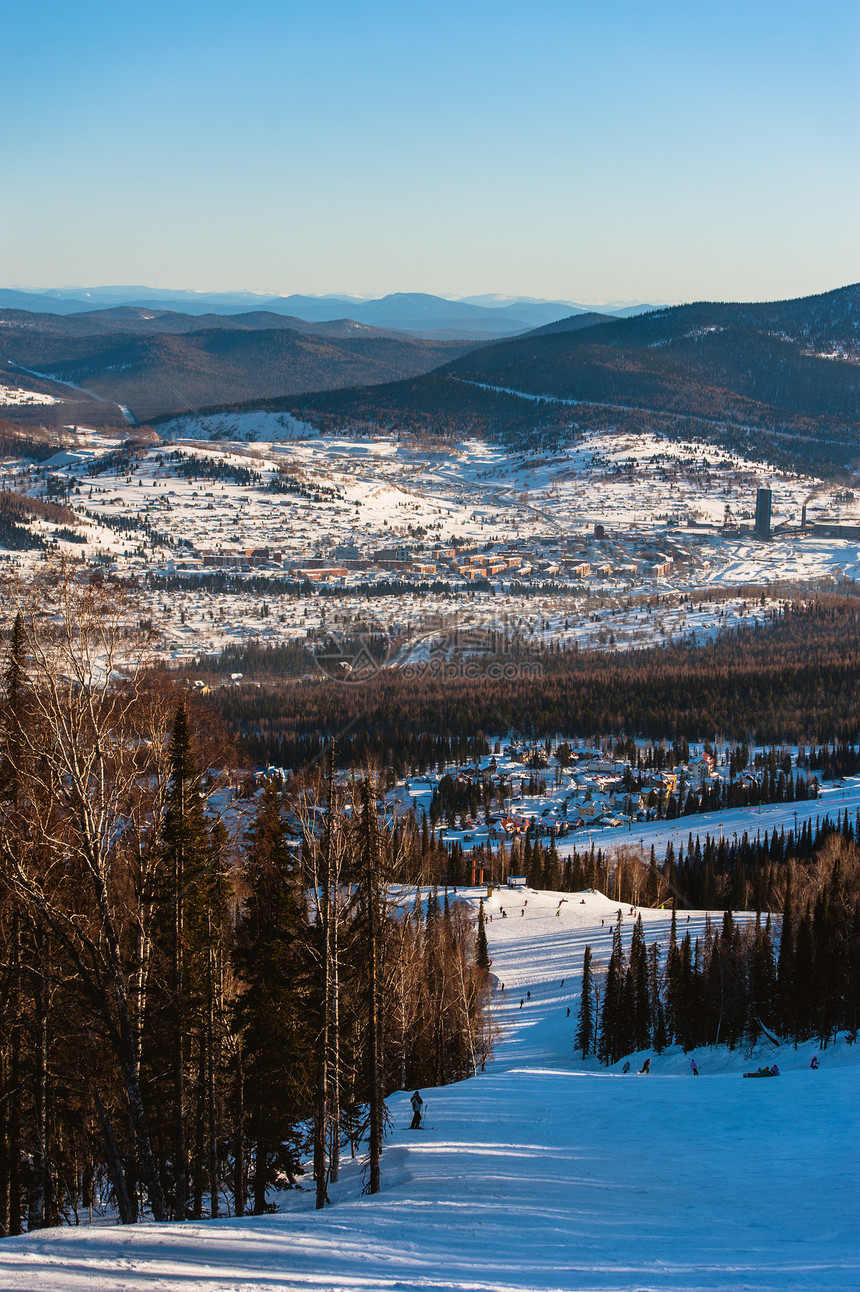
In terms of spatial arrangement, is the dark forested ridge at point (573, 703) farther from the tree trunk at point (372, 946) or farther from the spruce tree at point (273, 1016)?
the tree trunk at point (372, 946)

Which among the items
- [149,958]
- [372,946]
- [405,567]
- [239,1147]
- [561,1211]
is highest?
[405,567]

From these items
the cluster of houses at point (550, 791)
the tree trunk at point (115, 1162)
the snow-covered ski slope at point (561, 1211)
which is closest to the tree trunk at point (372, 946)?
the snow-covered ski slope at point (561, 1211)

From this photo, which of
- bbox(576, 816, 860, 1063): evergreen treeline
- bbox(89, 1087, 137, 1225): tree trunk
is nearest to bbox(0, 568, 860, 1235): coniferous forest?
bbox(89, 1087, 137, 1225): tree trunk

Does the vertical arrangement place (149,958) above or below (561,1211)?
above

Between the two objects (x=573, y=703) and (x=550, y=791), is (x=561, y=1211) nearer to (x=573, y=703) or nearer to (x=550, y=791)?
(x=550, y=791)

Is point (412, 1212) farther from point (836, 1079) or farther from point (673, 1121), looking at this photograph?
point (836, 1079)

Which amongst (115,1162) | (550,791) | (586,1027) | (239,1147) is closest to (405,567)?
(550,791)

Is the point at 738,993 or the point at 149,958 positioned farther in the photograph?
the point at 738,993

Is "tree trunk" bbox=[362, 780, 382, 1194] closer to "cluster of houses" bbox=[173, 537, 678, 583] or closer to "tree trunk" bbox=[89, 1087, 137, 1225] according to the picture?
"tree trunk" bbox=[89, 1087, 137, 1225]
